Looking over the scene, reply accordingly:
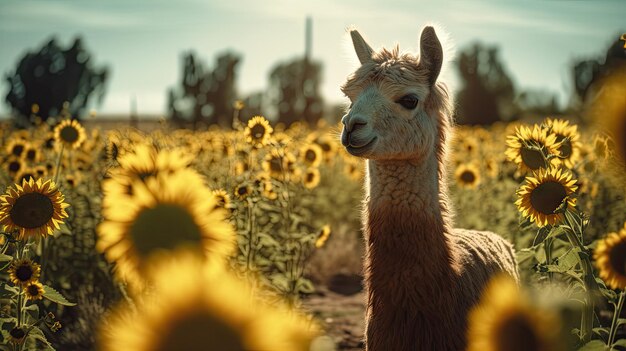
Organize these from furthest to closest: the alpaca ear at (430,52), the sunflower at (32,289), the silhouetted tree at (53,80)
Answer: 1. the silhouetted tree at (53,80)
2. the alpaca ear at (430,52)
3. the sunflower at (32,289)

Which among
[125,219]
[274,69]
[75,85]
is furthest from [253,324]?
[274,69]

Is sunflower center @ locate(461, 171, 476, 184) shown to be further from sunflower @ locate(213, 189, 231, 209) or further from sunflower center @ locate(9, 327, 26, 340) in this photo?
sunflower center @ locate(9, 327, 26, 340)

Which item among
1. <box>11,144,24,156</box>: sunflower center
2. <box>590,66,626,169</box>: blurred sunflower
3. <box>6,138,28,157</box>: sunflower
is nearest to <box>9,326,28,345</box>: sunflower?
<box>590,66,626,169</box>: blurred sunflower

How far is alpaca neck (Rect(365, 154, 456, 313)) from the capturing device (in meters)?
2.95

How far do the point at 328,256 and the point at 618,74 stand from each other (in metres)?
6.03

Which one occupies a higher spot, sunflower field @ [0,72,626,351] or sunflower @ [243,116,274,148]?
sunflower @ [243,116,274,148]

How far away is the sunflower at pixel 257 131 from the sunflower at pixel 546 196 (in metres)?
2.27

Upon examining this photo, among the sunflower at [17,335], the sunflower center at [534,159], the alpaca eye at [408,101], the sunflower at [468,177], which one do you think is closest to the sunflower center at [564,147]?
the sunflower center at [534,159]

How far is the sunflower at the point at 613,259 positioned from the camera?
6.79ft

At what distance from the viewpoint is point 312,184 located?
241 inches

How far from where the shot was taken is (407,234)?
3.04 m

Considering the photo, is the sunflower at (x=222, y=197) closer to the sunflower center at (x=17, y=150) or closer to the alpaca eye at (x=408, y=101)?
the alpaca eye at (x=408, y=101)

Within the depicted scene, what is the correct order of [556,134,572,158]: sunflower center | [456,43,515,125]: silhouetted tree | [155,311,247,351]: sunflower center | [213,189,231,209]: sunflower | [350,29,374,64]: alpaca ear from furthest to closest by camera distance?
[456,43,515,125]: silhouetted tree → [556,134,572,158]: sunflower center → [350,29,374,64]: alpaca ear → [213,189,231,209]: sunflower → [155,311,247,351]: sunflower center

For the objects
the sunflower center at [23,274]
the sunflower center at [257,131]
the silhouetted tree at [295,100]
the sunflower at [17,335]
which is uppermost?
the silhouetted tree at [295,100]
